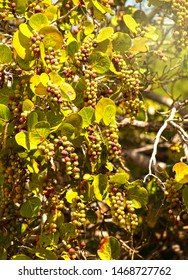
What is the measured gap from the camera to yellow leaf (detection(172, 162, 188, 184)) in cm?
207

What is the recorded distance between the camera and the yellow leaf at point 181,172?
6.79ft

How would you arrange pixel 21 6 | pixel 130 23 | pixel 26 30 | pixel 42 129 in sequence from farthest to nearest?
pixel 130 23 → pixel 21 6 → pixel 26 30 → pixel 42 129

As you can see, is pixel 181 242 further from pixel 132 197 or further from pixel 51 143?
pixel 51 143

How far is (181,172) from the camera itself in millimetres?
2084

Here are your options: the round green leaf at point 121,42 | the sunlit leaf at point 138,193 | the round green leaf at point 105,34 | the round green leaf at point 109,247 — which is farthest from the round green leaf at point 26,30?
the round green leaf at point 109,247

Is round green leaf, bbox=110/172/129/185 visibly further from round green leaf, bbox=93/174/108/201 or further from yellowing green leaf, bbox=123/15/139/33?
yellowing green leaf, bbox=123/15/139/33

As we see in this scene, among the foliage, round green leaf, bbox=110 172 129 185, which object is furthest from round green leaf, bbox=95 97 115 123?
round green leaf, bbox=110 172 129 185

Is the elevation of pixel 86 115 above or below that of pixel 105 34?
below

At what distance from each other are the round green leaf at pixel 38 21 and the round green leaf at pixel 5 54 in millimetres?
129

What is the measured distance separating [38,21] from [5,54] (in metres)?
0.17

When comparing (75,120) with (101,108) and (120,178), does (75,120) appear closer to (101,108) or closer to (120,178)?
(101,108)

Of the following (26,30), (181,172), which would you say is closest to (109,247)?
(181,172)
